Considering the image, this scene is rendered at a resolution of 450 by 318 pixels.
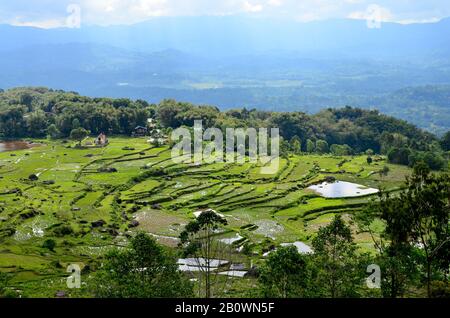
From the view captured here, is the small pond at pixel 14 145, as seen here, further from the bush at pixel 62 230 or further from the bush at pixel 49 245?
the bush at pixel 49 245

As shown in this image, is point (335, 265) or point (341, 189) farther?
point (341, 189)

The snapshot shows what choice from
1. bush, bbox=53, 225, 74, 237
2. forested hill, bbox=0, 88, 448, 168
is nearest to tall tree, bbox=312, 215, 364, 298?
bush, bbox=53, 225, 74, 237

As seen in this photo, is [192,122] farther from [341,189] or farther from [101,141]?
[341,189]

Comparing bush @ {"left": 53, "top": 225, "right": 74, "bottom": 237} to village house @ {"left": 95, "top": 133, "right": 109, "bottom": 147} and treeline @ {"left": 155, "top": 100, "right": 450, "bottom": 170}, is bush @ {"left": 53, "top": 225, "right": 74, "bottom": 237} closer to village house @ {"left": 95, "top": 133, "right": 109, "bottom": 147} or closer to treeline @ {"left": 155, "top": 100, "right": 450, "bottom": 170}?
village house @ {"left": 95, "top": 133, "right": 109, "bottom": 147}

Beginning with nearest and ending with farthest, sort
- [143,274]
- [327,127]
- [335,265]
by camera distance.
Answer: [143,274], [335,265], [327,127]

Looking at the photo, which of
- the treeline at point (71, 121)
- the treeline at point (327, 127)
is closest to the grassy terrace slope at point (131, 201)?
the treeline at point (71, 121)

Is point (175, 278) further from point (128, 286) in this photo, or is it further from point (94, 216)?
point (94, 216)

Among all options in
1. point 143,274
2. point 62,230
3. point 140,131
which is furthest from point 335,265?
point 140,131
